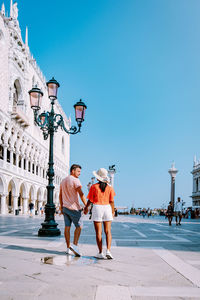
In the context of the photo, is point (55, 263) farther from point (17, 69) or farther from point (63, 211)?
point (17, 69)

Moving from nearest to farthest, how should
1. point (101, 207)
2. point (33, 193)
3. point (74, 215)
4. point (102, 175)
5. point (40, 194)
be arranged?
point (101, 207), point (102, 175), point (74, 215), point (33, 193), point (40, 194)

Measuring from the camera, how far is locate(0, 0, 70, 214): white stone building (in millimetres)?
33219

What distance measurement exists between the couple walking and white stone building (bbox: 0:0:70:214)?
2679 cm

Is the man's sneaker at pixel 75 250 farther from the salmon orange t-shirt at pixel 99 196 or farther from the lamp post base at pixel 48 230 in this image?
the lamp post base at pixel 48 230

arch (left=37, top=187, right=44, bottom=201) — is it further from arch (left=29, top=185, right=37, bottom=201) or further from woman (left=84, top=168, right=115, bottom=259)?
woman (left=84, top=168, right=115, bottom=259)

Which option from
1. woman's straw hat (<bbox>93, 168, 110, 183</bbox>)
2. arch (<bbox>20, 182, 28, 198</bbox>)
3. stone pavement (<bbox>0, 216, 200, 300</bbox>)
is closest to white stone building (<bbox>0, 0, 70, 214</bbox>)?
arch (<bbox>20, 182, 28, 198</bbox>)

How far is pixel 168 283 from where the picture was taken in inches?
150

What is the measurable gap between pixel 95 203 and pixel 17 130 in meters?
33.0

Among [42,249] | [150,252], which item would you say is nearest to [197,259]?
[150,252]

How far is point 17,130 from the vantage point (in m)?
37.0

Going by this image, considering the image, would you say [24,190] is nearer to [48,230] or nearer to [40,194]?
[40,194]

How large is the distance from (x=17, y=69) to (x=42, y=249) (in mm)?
34967

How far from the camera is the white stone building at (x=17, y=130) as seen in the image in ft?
109

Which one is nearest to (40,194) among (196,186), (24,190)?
(24,190)
